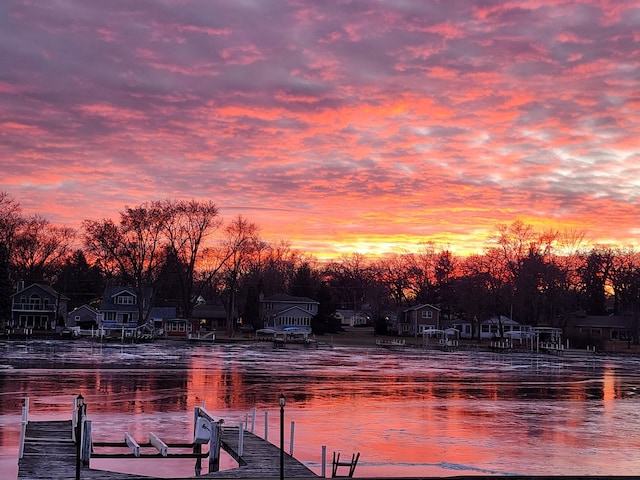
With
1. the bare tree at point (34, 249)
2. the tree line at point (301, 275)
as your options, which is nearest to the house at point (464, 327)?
the tree line at point (301, 275)

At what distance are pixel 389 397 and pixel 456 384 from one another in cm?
1035

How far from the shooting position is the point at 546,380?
55.8m

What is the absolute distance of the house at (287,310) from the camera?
126 metres

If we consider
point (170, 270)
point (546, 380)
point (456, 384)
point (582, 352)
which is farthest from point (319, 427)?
point (170, 270)

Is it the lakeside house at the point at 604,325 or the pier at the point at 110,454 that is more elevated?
the lakeside house at the point at 604,325

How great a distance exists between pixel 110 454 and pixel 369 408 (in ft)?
51.7

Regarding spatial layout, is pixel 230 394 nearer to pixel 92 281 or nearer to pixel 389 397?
pixel 389 397

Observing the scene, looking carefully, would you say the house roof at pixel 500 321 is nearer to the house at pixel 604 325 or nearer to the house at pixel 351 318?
the house at pixel 604 325

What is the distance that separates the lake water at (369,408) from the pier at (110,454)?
0.68 metres

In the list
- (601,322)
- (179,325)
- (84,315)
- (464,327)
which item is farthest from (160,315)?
(601,322)

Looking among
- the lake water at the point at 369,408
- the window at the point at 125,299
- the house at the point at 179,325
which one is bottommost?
the lake water at the point at 369,408

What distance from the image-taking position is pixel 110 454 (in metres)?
21.5

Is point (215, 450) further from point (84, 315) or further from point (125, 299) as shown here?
point (84, 315)

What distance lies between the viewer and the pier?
59.2 feet
